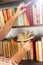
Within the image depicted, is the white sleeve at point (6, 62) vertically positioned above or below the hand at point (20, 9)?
below

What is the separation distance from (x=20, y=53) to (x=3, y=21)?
35 cm

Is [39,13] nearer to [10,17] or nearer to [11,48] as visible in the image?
[10,17]

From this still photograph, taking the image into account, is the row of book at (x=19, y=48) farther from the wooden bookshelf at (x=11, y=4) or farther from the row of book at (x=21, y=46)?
the wooden bookshelf at (x=11, y=4)

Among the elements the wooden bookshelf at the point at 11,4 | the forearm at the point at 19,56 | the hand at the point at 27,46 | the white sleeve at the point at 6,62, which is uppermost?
the wooden bookshelf at the point at 11,4

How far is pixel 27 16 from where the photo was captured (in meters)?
1.50

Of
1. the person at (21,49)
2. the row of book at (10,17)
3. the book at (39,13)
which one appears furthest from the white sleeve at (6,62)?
the book at (39,13)

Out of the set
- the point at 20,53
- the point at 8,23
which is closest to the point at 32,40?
the point at 20,53

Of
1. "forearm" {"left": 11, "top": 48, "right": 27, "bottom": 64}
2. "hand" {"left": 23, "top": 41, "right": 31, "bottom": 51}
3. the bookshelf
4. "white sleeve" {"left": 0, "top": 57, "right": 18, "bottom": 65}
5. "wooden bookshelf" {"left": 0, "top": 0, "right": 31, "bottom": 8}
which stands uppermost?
"wooden bookshelf" {"left": 0, "top": 0, "right": 31, "bottom": 8}

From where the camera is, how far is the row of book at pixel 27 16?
4.82ft

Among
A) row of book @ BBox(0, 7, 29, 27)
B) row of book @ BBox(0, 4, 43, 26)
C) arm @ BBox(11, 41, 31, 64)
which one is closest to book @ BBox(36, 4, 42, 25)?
row of book @ BBox(0, 4, 43, 26)

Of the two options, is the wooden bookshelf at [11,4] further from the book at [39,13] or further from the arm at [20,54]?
the arm at [20,54]

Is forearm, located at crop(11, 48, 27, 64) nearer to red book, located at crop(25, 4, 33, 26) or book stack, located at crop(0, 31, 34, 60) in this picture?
book stack, located at crop(0, 31, 34, 60)

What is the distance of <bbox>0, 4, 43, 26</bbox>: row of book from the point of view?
1468 mm

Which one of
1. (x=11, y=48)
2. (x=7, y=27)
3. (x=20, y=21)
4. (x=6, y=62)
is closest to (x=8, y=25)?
(x=7, y=27)
